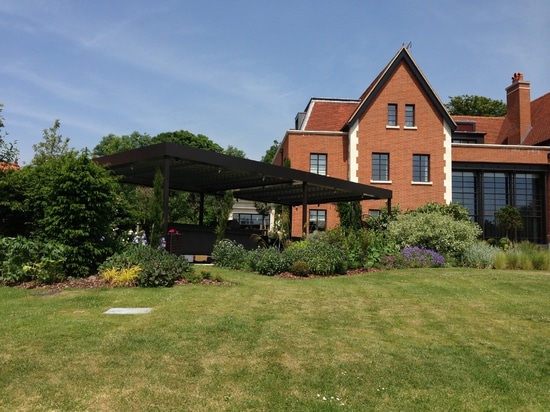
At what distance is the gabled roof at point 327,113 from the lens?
28.8 m

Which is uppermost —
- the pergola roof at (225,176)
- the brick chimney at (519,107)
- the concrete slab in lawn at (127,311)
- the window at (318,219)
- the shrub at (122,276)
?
the brick chimney at (519,107)

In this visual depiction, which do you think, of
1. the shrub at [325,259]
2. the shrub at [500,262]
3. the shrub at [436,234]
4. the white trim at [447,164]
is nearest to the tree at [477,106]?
the white trim at [447,164]

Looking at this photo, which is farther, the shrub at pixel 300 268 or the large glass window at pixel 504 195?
the large glass window at pixel 504 195

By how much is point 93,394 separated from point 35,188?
379 inches

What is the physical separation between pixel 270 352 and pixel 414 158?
76.8 feet

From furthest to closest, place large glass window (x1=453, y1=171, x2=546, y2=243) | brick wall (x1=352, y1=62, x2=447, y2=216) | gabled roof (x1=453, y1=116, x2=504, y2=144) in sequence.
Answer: gabled roof (x1=453, y1=116, x2=504, y2=144)
large glass window (x1=453, y1=171, x2=546, y2=243)
brick wall (x1=352, y1=62, x2=447, y2=216)

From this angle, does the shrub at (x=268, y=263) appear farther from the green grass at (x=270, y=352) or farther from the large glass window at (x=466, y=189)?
the large glass window at (x=466, y=189)

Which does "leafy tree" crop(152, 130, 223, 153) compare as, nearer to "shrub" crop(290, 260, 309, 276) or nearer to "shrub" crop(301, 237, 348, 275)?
"shrub" crop(301, 237, 348, 275)

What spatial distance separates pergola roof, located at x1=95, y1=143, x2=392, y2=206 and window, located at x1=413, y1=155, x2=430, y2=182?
5.48 m

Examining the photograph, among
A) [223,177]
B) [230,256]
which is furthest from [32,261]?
[223,177]

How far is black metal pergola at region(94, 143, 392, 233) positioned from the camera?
42.0 ft

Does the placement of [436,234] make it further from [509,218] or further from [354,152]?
[509,218]

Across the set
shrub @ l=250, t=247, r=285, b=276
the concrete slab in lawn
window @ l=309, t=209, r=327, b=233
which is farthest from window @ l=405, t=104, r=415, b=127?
the concrete slab in lawn

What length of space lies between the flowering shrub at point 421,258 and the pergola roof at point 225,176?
157 inches
